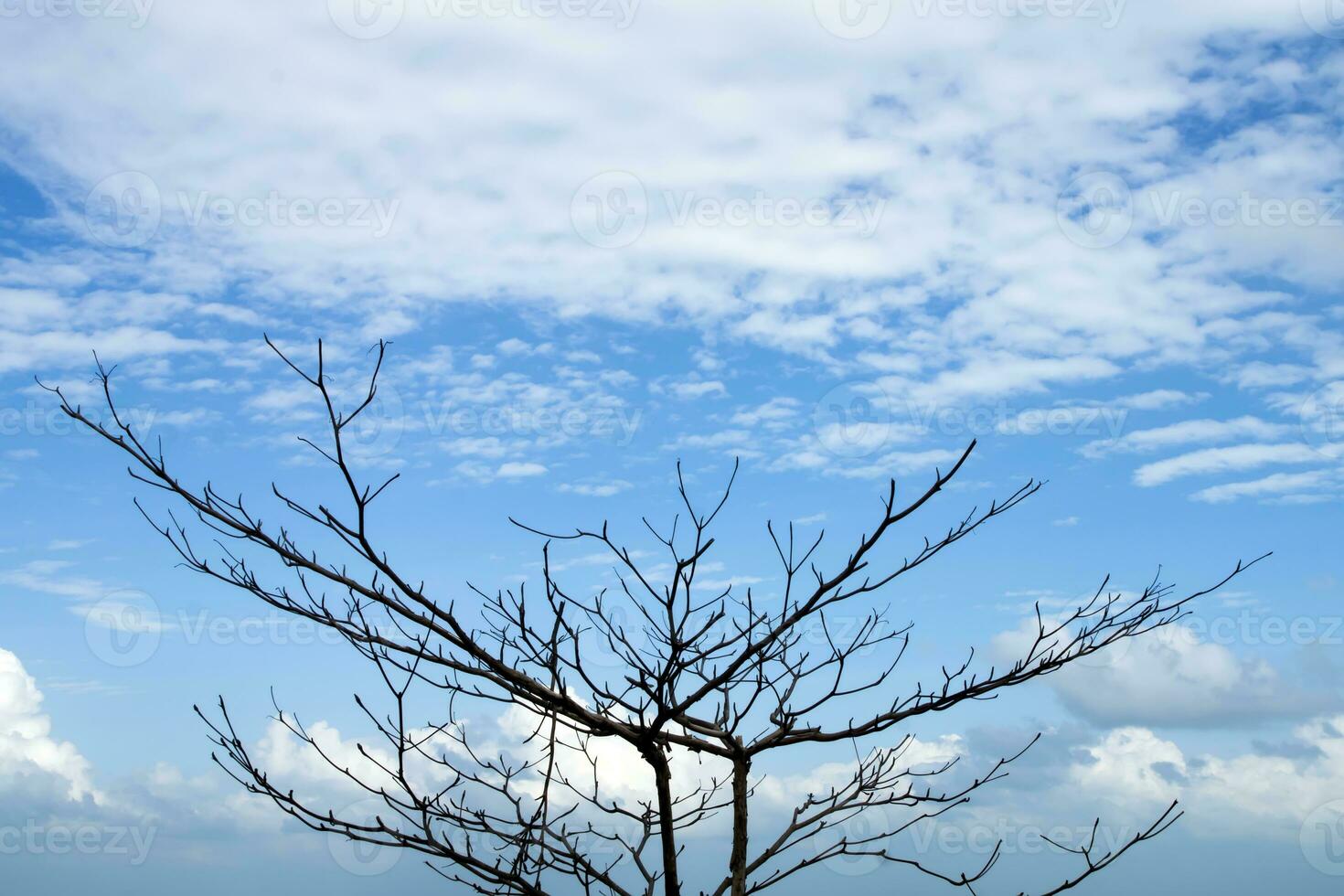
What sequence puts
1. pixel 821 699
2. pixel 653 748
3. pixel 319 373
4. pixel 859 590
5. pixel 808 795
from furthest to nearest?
pixel 808 795, pixel 821 699, pixel 653 748, pixel 859 590, pixel 319 373

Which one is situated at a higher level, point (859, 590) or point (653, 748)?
point (859, 590)

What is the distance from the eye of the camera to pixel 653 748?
395 cm

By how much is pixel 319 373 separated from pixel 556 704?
4.54ft

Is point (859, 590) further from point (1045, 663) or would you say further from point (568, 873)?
point (568, 873)

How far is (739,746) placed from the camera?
4.18 meters

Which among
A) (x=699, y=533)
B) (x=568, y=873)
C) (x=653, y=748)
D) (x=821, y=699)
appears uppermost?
(x=699, y=533)

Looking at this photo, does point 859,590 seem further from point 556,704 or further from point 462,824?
point 462,824

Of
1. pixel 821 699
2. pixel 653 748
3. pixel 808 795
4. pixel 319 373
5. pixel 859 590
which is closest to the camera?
pixel 319 373

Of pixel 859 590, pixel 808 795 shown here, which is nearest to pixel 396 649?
pixel 859 590

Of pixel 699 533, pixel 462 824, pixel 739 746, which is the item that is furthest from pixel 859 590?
pixel 462 824

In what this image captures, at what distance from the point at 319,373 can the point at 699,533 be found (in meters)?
1.38

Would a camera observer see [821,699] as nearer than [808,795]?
Yes

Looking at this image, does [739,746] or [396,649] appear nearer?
[396,649]

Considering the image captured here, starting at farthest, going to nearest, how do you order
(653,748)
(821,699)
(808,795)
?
(808,795) < (821,699) < (653,748)
